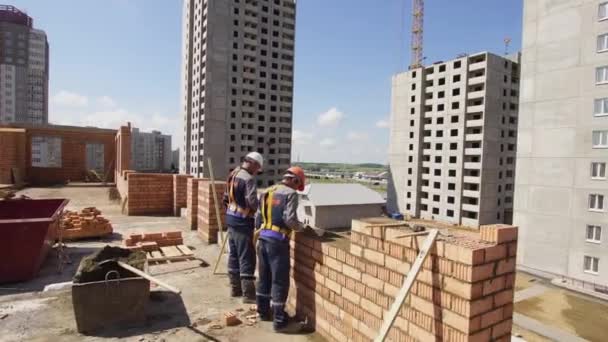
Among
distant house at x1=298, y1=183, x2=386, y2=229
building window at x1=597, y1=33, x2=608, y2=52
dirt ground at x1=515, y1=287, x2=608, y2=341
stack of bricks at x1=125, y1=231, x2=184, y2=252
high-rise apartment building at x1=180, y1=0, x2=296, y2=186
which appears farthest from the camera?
high-rise apartment building at x1=180, y1=0, x2=296, y2=186

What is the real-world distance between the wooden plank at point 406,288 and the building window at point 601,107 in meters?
21.5

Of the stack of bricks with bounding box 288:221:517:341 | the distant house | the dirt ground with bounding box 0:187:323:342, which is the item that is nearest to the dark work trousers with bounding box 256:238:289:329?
the dirt ground with bounding box 0:187:323:342

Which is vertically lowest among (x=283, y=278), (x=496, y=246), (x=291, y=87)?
(x=283, y=278)

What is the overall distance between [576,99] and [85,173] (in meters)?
33.3

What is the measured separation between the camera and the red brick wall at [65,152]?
2220cm

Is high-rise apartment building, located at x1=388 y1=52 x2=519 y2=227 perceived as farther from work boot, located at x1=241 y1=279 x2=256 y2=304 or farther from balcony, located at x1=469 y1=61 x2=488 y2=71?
work boot, located at x1=241 y1=279 x2=256 y2=304

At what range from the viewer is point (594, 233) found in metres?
17.8

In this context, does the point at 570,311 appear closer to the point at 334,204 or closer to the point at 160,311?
the point at 334,204

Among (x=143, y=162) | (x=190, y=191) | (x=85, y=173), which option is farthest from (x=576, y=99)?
(x=143, y=162)

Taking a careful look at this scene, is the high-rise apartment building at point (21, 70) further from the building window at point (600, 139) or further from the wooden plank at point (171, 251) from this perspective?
the building window at point (600, 139)

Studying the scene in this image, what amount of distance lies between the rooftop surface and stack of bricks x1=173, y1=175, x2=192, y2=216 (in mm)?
6031

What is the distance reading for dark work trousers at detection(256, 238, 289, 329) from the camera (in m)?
3.83

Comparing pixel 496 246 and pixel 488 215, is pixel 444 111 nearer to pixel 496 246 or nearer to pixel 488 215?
pixel 488 215

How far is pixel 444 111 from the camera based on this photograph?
112 ft
